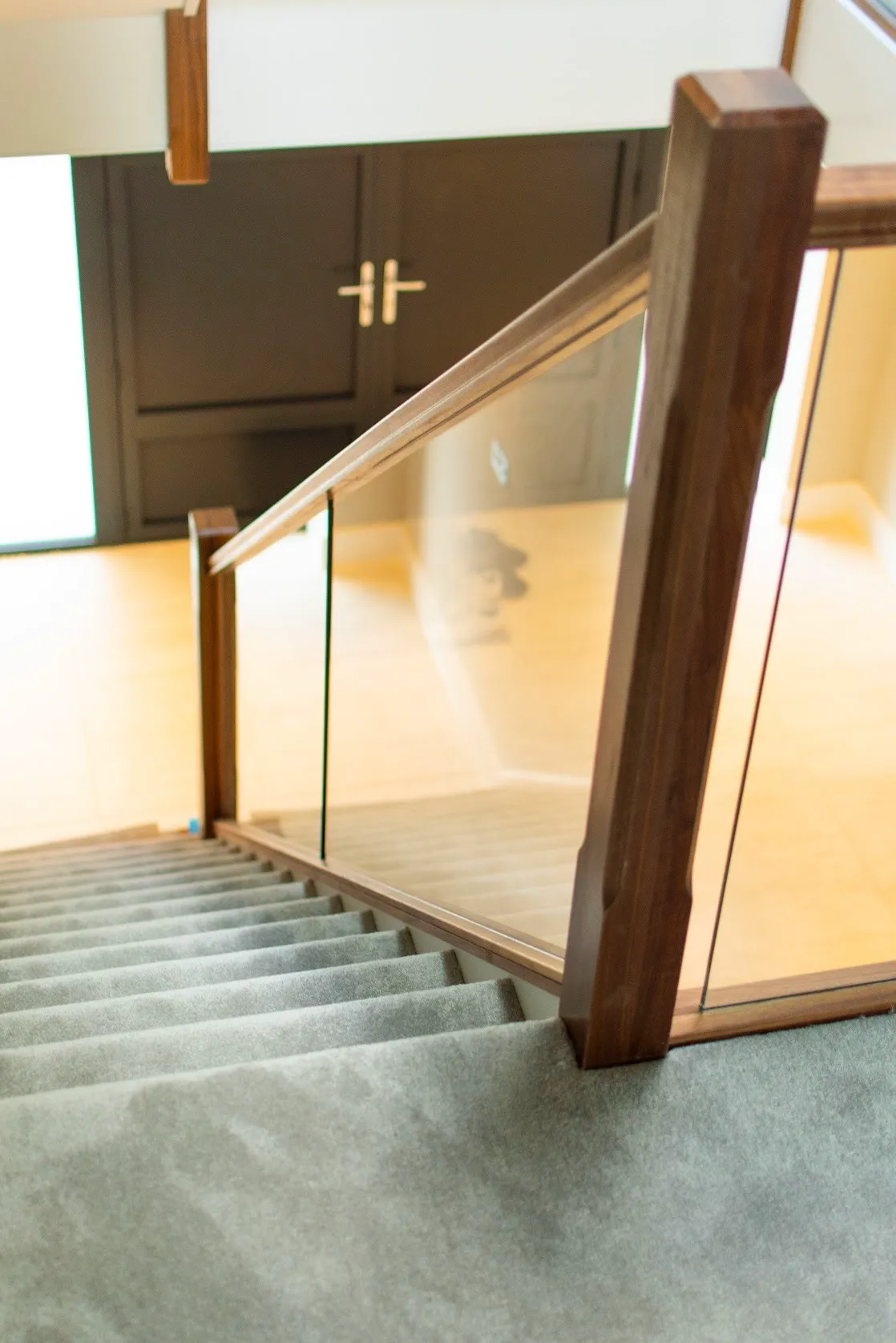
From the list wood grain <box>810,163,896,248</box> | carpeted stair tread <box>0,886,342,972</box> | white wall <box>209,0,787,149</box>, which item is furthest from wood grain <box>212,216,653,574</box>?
white wall <box>209,0,787,149</box>

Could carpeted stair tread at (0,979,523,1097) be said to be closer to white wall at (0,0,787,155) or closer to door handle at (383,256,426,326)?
white wall at (0,0,787,155)

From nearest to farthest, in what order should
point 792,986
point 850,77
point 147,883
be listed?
point 792,986
point 147,883
point 850,77

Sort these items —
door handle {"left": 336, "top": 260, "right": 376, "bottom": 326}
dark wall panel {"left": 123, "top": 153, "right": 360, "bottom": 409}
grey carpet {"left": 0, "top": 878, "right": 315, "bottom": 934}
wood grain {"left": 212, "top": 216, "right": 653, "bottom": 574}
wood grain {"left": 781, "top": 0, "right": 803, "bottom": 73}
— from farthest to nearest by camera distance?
door handle {"left": 336, "top": 260, "right": 376, "bottom": 326}, dark wall panel {"left": 123, "top": 153, "right": 360, "bottom": 409}, wood grain {"left": 781, "top": 0, "right": 803, "bottom": 73}, grey carpet {"left": 0, "top": 878, "right": 315, "bottom": 934}, wood grain {"left": 212, "top": 216, "right": 653, "bottom": 574}

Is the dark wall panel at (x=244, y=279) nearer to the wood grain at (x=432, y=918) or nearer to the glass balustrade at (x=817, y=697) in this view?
the wood grain at (x=432, y=918)

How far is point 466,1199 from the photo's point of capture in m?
1.52

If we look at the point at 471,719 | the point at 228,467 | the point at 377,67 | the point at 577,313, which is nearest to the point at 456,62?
the point at 377,67

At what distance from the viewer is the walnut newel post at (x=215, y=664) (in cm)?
363

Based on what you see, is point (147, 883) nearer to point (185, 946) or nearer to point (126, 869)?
point (126, 869)

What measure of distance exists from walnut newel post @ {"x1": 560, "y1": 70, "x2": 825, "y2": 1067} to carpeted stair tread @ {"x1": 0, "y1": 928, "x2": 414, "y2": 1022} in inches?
30.4

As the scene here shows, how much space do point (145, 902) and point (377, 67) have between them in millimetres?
2826

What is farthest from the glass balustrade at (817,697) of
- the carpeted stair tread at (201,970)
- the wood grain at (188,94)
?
the wood grain at (188,94)

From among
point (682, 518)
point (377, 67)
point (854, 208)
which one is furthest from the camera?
point (377, 67)

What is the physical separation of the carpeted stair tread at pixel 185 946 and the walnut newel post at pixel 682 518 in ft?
3.34

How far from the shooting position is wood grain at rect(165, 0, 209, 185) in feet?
14.2
